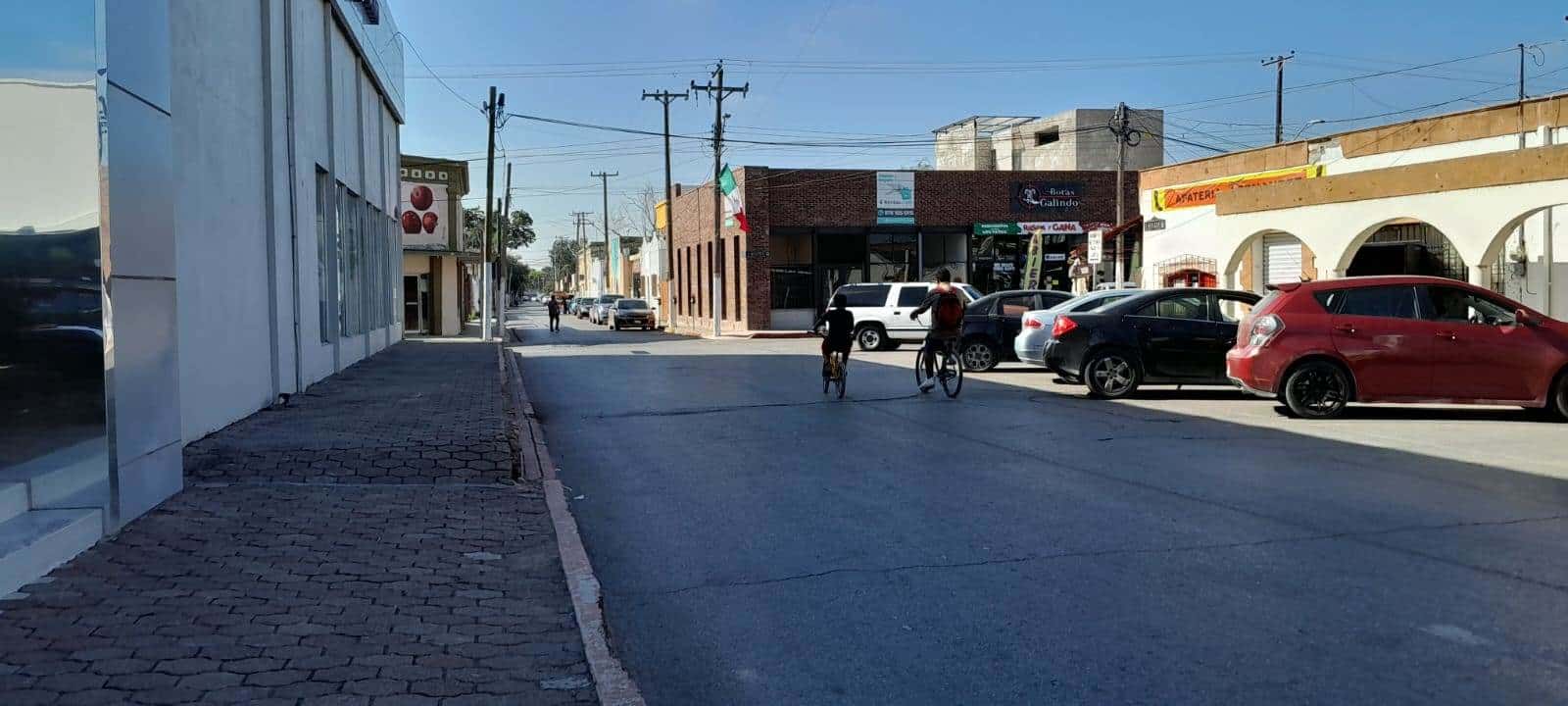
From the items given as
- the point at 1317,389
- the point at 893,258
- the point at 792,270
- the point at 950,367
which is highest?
the point at 893,258

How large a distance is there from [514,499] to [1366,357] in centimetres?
966

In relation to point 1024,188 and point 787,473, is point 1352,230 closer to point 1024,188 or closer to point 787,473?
point 787,473

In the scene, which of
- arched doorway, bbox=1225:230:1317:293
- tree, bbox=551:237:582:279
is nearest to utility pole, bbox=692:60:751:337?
arched doorway, bbox=1225:230:1317:293

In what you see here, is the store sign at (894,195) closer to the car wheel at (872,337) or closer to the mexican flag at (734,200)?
the mexican flag at (734,200)

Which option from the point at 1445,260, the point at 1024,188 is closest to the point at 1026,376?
the point at 1445,260

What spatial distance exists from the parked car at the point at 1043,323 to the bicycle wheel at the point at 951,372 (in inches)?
58.7

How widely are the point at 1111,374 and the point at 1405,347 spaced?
3.85 m

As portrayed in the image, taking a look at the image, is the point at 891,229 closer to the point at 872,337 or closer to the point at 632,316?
the point at 632,316

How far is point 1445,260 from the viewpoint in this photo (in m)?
23.8

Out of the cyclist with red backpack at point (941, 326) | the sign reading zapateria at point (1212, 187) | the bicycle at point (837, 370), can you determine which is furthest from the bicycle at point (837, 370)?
the sign reading zapateria at point (1212, 187)

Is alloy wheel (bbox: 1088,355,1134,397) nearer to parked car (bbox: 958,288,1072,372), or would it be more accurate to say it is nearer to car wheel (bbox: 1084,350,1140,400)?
car wheel (bbox: 1084,350,1140,400)

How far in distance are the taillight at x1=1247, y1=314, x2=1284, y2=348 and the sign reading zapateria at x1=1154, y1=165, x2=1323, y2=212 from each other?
40.5 ft

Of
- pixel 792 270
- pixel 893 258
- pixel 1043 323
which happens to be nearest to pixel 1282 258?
pixel 1043 323

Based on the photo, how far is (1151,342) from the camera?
638 inches
